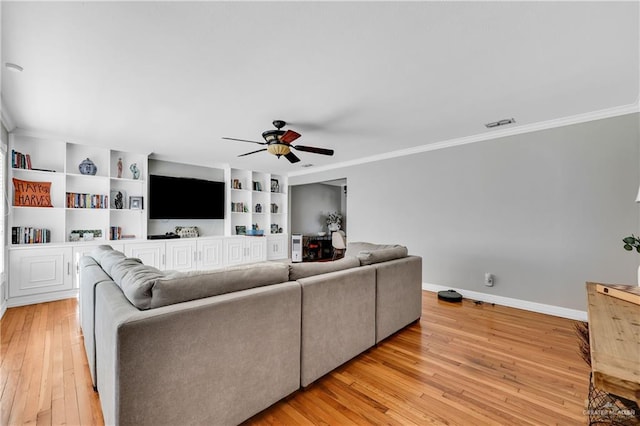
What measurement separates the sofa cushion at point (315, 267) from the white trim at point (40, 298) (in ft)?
13.1

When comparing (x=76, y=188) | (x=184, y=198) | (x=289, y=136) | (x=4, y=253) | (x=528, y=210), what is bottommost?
(x=4, y=253)

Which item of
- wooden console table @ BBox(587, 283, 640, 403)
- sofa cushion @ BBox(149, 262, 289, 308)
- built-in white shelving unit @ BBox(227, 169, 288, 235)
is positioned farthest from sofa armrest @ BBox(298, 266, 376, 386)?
built-in white shelving unit @ BBox(227, 169, 288, 235)

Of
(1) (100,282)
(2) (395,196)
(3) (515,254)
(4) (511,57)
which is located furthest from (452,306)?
(1) (100,282)

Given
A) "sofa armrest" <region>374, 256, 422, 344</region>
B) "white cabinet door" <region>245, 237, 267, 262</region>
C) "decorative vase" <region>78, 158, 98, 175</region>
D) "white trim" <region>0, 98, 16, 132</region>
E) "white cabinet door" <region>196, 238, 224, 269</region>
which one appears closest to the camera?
"sofa armrest" <region>374, 256, 422, 344</region>

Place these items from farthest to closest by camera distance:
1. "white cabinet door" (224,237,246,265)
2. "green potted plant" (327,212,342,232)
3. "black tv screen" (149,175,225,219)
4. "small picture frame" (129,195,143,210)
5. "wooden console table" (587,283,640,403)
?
1. "green potted plant" (327,212,342,232)
2. "white cabinet door" (224,237,246,265)
3. "black tv screen" (149,175,225,219)
4. "small picture frame" (129,195,143,210)
5. "wooden console table" (587,283,640,403)

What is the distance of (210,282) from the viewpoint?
1.55 metres

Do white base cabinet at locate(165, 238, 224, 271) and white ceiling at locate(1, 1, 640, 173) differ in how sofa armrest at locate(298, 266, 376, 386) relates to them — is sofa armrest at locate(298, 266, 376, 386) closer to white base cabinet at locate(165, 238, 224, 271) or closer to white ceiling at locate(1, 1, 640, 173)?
white ceiling at locate(1, 1, 640, 173)

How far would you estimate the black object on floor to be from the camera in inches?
153

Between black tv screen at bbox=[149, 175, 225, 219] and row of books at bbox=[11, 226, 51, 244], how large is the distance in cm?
144

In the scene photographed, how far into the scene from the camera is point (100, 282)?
70.1 inches

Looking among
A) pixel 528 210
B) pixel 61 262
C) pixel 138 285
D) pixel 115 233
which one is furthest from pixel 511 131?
pixel 61 262

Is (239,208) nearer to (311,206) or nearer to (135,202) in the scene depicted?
(135,202)

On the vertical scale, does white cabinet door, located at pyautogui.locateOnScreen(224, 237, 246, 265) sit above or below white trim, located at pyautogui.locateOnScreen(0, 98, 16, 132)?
below

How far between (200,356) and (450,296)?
139 inches
